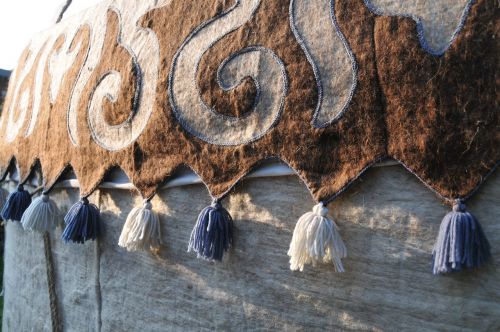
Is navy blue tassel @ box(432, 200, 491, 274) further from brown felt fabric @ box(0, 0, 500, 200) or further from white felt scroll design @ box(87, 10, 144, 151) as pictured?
white felt scroll design @ box(87, 10, 144, 151)

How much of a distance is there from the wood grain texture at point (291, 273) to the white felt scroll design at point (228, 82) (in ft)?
0.42

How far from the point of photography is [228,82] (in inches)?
46.1

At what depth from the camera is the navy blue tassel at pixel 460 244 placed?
89 centimetres

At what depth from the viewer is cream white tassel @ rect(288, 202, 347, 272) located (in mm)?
992

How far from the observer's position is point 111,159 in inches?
55.6

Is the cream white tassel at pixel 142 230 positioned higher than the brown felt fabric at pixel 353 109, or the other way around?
the brown felt fabric at pixel 353 109

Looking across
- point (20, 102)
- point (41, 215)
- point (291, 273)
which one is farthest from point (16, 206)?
point (291, 273)

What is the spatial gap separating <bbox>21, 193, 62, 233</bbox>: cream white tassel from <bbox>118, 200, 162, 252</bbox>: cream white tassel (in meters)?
0.43

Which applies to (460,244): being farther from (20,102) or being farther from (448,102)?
(20,102)

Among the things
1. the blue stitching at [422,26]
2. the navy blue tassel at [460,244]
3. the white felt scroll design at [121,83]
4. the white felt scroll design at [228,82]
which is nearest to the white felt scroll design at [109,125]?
the white felt scroll design at [121,83]

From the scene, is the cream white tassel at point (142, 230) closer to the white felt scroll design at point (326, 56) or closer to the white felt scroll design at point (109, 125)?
the white felt scroll design at point (109, 125)

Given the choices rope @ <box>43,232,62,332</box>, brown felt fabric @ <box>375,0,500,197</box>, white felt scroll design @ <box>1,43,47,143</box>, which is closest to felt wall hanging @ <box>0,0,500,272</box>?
brown felt fabric @ <box>375,0,500,197</box>

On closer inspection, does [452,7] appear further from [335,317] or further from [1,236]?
[1,236]

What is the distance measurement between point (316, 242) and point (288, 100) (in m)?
0.30
